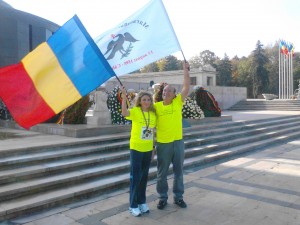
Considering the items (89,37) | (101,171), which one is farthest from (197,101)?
(89,37)

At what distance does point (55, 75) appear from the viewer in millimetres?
4602

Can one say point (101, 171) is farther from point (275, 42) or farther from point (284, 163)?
point (275, 42)

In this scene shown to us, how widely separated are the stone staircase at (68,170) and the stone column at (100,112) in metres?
1.39

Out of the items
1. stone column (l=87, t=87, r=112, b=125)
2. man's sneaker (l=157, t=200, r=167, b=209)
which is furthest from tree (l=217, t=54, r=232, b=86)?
man's sneaker (l=157, t=200, r=167, b=209)

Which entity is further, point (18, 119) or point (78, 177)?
point (78, 177)

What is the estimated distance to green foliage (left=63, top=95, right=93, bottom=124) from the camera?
9586 mm

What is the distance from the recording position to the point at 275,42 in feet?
224

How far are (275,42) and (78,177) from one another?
70304mm

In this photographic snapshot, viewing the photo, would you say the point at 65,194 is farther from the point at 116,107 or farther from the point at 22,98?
the point at 116,107

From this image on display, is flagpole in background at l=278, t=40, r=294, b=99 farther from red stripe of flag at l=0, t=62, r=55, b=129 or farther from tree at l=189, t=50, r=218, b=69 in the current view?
red stripe of flag at l=0, t=62, r=55, b=129

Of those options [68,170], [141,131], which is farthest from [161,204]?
[68,170]

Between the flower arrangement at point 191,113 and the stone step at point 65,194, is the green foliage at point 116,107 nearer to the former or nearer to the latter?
the stone step at point 65,194

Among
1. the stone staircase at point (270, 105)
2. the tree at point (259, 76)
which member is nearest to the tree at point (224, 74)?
the tree at point (259, 76)

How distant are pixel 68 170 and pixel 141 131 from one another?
2074mm
